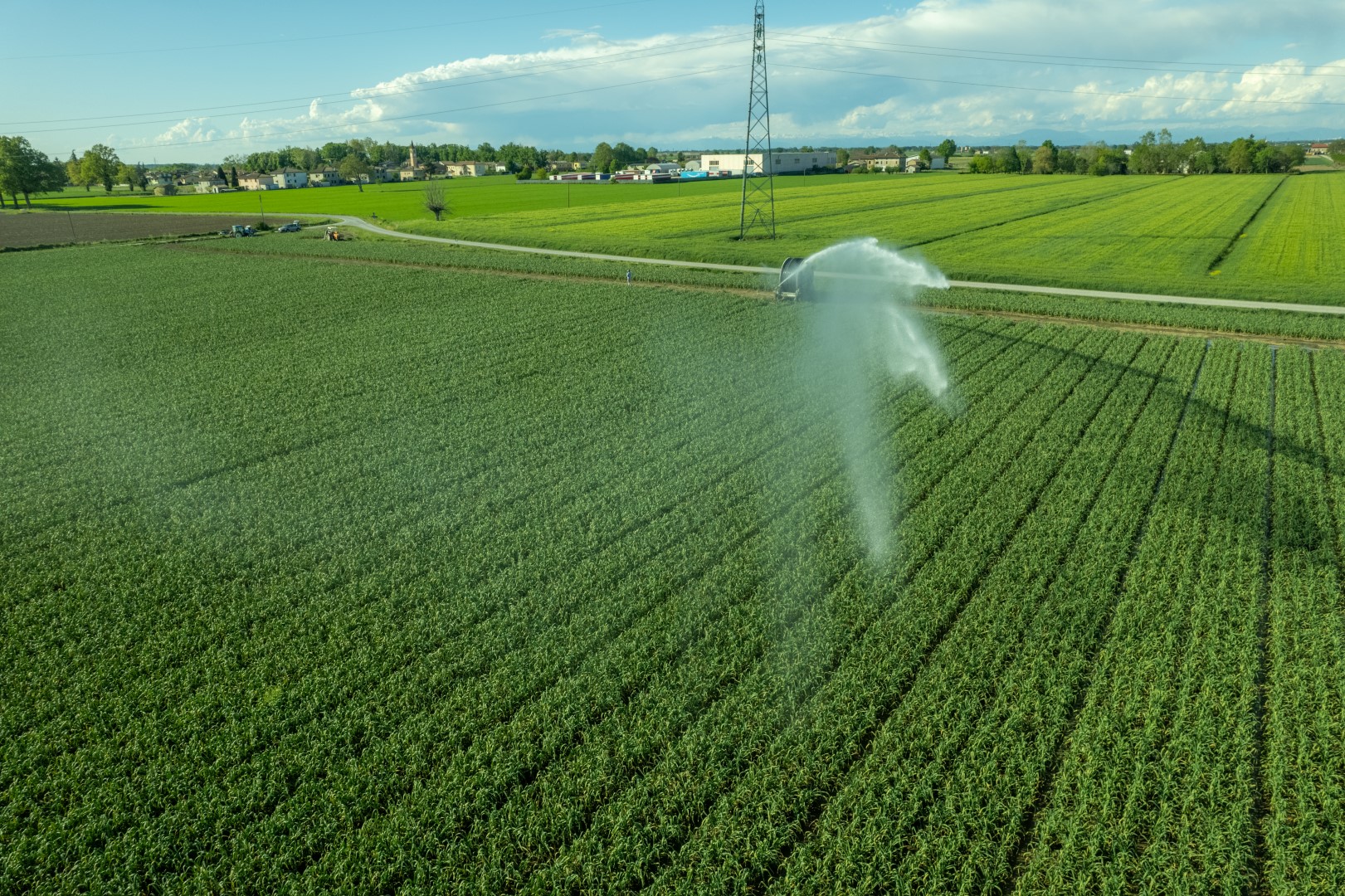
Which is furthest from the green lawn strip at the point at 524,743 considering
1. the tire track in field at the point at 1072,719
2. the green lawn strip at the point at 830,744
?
the tire track in field at the point at 1072,719

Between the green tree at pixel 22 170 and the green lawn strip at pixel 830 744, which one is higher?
the green tree at pixel 22 170

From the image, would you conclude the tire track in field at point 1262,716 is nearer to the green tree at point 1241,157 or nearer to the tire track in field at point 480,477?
the tire track in field at point 480,477

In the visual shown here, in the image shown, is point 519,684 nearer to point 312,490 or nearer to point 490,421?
point 312,490

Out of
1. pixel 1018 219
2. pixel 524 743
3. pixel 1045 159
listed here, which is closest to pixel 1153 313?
pixel 524 743

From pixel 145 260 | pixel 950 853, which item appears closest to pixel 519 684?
pixel 950 853

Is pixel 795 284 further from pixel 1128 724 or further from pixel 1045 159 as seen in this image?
pixel 1045 159

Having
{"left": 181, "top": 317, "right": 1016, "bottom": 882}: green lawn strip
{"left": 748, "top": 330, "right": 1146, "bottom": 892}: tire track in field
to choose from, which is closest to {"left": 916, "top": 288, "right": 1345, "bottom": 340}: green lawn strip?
{"left": 748, "top": 330, "right": 1146, "bottom": 892}: tire track in field

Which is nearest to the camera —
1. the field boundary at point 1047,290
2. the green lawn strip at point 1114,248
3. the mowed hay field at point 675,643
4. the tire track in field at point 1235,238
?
the mowed hay field at point 675,643
